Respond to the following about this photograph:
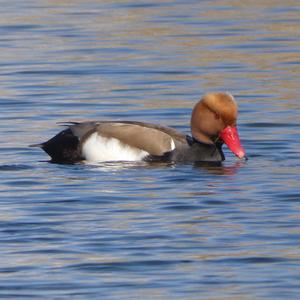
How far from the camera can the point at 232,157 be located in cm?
1302

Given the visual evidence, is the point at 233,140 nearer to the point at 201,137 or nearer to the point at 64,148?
the point at 201,137

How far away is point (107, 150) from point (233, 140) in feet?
3.44

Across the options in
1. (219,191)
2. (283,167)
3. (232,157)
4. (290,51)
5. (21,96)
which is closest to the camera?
(219,191)

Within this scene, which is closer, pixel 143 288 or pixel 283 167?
pixel 143 288

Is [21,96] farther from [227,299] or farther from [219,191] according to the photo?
[227,299]

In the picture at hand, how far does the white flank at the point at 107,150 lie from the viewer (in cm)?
1247

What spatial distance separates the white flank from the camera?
1247cm

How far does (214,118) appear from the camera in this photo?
12828 mm

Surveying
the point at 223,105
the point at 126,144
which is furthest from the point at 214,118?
the point at 126,144

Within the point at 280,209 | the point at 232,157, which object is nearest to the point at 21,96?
the point at 232,157

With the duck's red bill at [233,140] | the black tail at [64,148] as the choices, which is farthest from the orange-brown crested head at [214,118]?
the black tail at [64,148]

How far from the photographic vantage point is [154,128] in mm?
12523

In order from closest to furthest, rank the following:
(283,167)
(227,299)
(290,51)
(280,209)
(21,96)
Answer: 1. (227,299)
2. (280,209)
3. (283,167)
4. (21,96)
5. (290,51)

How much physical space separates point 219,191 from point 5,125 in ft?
11.8
